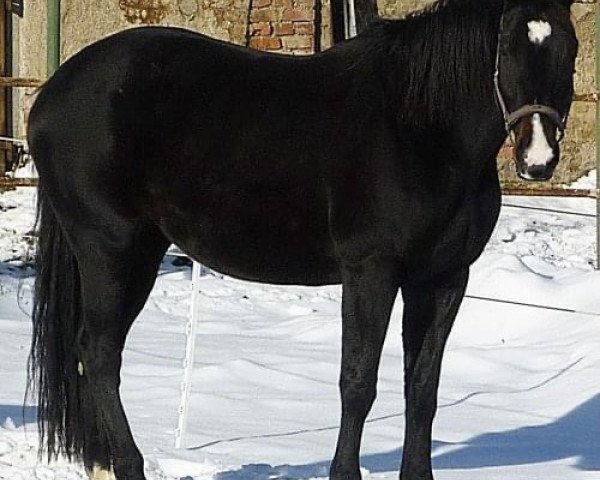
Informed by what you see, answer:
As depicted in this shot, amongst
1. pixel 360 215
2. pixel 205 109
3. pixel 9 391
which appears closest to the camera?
pixel 360 215

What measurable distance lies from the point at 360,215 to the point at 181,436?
5.29 ft

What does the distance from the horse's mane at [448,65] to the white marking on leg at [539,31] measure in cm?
17

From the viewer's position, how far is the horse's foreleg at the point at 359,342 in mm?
3473

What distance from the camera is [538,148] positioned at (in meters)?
3.26

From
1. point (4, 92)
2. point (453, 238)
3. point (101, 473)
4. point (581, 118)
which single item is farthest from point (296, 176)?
point (581, 118)

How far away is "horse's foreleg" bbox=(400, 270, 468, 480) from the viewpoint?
3.71 metres

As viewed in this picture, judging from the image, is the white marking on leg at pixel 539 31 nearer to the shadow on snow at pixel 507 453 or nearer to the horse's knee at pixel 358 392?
the horse's knee at pixel 358 392

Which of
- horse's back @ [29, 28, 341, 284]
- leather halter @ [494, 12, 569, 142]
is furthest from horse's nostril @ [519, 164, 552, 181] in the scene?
horse's back @ [29, 28, 341, 284]

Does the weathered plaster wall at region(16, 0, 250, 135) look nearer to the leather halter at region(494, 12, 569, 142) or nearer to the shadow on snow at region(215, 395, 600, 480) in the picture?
the shadow on snow at region(215, 395, 600, 480)

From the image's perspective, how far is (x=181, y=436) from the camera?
470 centimetres

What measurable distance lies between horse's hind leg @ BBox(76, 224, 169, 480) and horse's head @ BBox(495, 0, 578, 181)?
1253 millimetres

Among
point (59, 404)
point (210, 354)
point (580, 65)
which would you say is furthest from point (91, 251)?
point (580, 65)

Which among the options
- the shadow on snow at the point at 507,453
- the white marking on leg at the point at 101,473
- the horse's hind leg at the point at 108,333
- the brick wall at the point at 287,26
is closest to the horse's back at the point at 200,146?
the horse's hind leg at the point at 108,333

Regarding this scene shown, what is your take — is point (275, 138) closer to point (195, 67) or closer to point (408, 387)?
point (195, 67)
